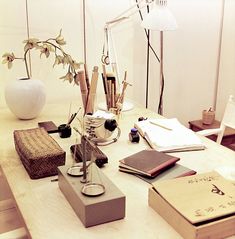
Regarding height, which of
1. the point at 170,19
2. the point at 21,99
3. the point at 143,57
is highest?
the point at 170,19

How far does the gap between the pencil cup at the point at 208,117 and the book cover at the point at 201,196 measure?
1.49m

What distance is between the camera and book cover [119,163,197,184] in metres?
1.11

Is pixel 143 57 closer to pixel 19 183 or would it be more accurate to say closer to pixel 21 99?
pixel 21 99

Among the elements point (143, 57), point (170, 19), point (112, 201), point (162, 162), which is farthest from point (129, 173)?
point (143, 57)

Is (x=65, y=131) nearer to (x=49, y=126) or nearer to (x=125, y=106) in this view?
(x=49, y=126)

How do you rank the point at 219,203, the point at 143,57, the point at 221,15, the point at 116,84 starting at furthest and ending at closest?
the point at 221,15 < the point at 143,57 < the point at 116,84 < the point at 219,203

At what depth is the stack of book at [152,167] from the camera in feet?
3.68

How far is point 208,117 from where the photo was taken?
2492mm

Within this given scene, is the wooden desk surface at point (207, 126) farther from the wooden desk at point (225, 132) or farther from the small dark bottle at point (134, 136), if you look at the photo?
the small dark bottle at point (134, 136)

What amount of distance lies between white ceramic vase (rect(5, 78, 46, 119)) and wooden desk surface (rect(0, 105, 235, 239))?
0.14 metres

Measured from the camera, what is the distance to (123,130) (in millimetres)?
1604

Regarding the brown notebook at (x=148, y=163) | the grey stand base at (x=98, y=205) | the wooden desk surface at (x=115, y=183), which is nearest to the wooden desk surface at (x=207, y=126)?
the wooden desk surface at (x=115, y=183)

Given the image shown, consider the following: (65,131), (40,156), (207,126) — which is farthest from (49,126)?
(207,126)

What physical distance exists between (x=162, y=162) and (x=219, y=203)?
12.5 inches
